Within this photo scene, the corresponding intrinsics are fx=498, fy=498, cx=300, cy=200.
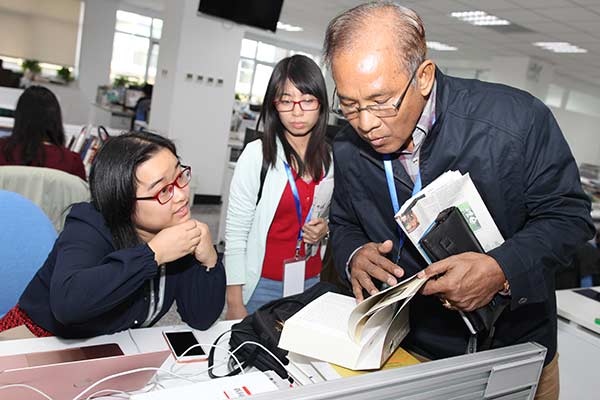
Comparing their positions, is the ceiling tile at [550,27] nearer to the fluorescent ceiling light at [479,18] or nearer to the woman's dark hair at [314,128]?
the fluorescent ceiling light at [479,18]

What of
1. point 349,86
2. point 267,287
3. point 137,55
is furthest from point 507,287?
point 137,55

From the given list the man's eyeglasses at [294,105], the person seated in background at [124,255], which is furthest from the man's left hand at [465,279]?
the man's eyeglasses at [294,105]

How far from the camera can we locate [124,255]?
1.16 m

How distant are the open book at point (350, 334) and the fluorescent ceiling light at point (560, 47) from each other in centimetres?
848

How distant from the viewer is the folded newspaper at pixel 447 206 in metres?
0.96

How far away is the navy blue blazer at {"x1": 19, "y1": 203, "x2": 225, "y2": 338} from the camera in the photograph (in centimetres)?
112

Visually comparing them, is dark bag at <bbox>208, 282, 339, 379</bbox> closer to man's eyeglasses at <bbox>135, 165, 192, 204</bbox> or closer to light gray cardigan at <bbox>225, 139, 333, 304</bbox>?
man's eyeglasses at <bbox>135, 165, 192, 204</bbox>

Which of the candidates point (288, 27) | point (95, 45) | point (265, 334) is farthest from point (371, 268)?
point (288, 27)

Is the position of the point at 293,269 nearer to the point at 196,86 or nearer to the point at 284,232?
the point at 284,232

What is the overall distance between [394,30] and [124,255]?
0.77 metres

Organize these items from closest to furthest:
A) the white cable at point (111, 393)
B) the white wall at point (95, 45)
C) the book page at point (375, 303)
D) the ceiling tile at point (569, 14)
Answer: the book page at point (375, 303), the white cable at point (111, 393), the ceiling tile at point (569, 14), the white wall at point (95, 45)

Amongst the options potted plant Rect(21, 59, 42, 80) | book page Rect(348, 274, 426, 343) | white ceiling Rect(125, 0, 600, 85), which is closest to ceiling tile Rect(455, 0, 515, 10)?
white ceiling Rect(125, 0, 600, 85)

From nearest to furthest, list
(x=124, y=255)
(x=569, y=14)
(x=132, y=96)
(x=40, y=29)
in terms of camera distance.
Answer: (x=124, y=255) < (x=569, y=14) < (x=132, y=96) < (x=40, y=29)

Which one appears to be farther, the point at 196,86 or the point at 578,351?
the point at 196,86
